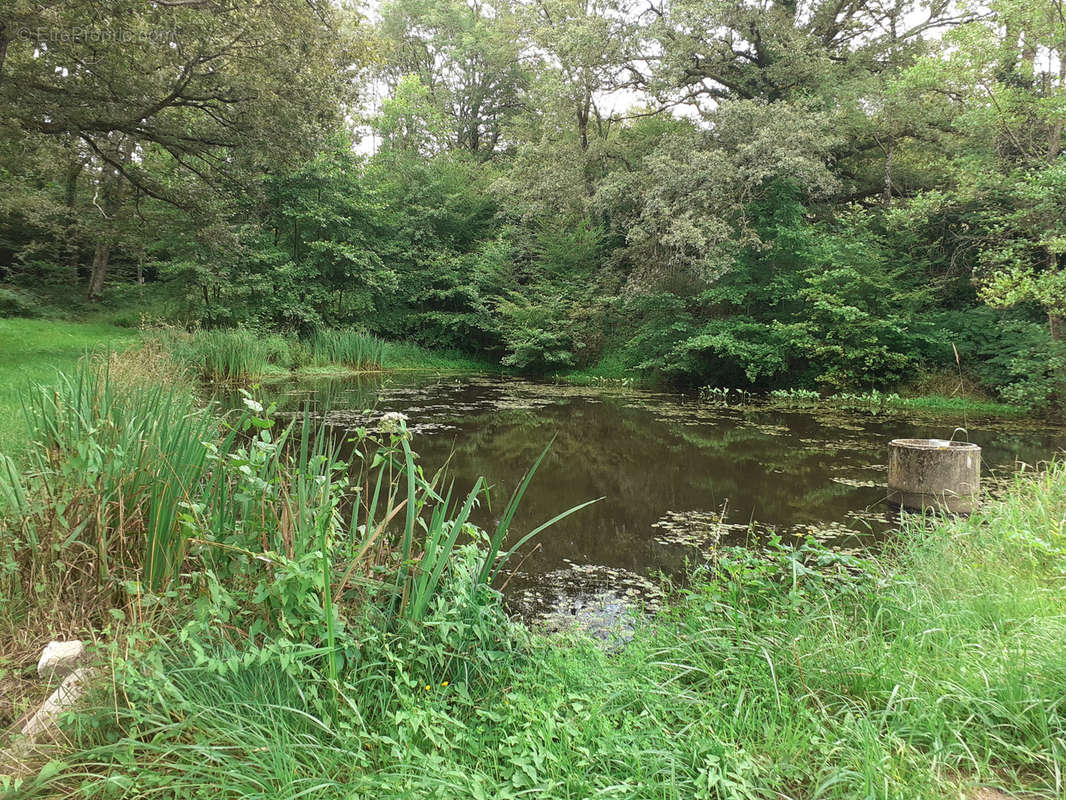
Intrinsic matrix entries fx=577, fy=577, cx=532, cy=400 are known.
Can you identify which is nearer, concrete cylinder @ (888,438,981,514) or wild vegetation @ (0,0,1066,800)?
wild vegetation @ (0,0,1066,800)

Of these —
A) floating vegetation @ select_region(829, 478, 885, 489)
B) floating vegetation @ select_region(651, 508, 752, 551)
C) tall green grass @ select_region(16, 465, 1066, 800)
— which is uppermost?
tall green grass @ select_region(16, 465, 1066, 800)

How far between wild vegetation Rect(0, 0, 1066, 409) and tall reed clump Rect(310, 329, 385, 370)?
1392 mm

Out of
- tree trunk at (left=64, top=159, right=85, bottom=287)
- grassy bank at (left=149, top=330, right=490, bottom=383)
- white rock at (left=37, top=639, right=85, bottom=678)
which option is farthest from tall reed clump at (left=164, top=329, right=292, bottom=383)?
white rock at (left=37, top=639, right=85, bottom=678)

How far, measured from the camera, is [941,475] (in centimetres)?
412

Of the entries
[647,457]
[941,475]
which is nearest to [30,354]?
[647,457]

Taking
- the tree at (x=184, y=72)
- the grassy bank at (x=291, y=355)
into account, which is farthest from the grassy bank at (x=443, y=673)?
the tree at (x=184, y=72)

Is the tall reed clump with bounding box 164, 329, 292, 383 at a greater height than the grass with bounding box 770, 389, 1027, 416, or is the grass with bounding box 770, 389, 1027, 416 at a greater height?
the tall reed clump with bounding box 164, 329, 292, 383

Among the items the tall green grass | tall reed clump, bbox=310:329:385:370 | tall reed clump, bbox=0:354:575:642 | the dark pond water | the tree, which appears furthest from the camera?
tall reed clump, bbox=310:329:385:370

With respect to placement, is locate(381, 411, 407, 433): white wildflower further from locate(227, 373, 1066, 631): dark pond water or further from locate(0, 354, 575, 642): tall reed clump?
locate(227, 373, 1066, 631): dark pond water

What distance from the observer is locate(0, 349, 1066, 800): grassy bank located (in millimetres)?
1387

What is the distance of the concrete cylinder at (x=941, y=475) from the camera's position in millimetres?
4094

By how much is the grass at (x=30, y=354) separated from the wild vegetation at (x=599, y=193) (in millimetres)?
1632

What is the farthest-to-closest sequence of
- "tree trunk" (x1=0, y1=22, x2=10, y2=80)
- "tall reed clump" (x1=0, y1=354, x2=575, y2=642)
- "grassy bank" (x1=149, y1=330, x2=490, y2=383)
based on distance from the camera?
"grassy bank" (x1=149, y1=330, x2=490, y2=383)
"tree trunk" (x1=0, y1=22, x2=10, y2=80)
"tall reed clump" (x1=0, y1=354, x2=575, y2=642)

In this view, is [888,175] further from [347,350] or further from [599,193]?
[347,350]
